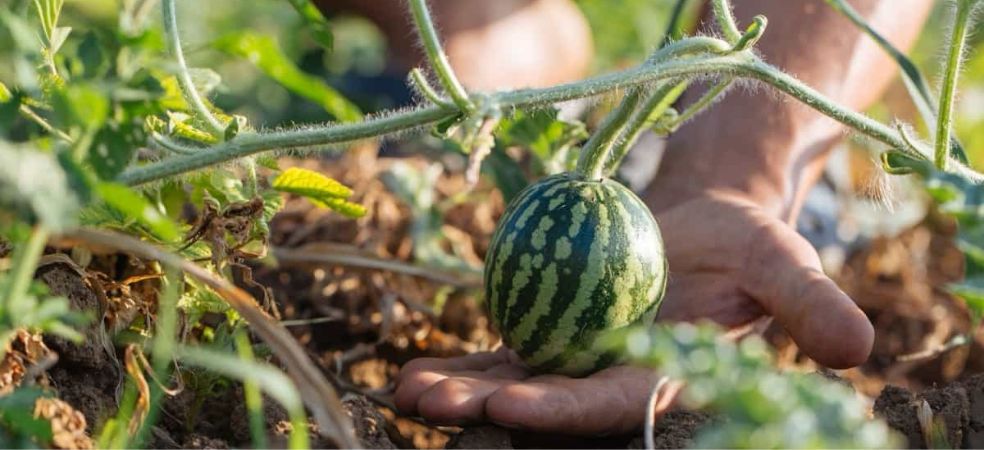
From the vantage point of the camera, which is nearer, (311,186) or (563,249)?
(311,186)

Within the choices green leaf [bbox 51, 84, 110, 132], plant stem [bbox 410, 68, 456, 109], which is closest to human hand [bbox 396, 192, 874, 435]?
plant stem [bbox 410, 68, 456, 109]

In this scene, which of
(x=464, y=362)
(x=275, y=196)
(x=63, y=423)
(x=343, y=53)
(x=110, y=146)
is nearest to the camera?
(x=110, y=146)

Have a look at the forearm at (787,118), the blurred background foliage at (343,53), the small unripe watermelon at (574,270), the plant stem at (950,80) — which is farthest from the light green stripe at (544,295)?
the blurred background foliage at (343,53)

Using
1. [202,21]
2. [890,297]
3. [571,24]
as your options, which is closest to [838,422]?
[890,297]

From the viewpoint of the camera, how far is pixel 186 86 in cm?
194

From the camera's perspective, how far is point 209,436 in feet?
6.91

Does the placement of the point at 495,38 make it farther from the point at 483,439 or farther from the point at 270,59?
the point at 270,59

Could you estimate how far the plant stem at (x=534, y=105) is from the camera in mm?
1754

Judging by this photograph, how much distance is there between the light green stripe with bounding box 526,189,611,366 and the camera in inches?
84.7

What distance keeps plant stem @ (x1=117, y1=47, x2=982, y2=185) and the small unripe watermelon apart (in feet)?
1.14

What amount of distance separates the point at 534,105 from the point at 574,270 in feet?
1.31

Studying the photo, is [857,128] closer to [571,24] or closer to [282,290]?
[282,290]

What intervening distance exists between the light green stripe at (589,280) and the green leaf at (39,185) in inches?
41.2

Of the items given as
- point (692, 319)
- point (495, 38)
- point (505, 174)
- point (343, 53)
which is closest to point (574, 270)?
point (692, 319)
